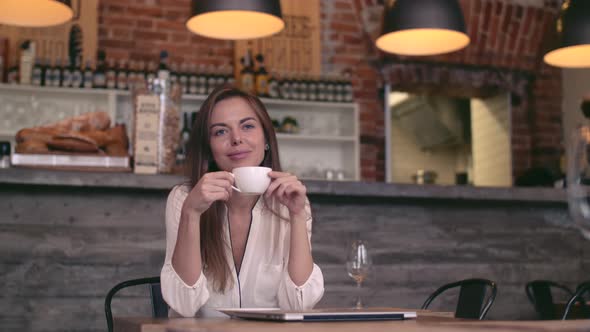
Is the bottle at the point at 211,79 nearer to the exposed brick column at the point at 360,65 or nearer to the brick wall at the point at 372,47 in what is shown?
the brick wall at the point at 372,47

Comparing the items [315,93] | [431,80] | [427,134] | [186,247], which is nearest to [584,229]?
[186,247]

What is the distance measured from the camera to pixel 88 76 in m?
4.27

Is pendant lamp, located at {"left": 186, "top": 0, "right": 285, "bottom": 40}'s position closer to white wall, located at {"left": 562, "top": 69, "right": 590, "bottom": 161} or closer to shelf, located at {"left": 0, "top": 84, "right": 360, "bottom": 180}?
shelf, located at {"left": 0, "top": 84, "right": 360, "bottom": 180}

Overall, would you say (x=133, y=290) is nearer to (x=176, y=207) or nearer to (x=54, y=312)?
(x=54, y=312)

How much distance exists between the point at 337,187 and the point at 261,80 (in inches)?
86.3

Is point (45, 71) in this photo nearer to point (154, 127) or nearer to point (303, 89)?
point (303, 89)

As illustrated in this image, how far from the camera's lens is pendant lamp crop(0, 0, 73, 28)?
8.48 ft

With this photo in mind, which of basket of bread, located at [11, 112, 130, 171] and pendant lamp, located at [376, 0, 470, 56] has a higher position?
pendant lamp, located at [376, 0, 470, 56]

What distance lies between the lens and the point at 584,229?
82cm

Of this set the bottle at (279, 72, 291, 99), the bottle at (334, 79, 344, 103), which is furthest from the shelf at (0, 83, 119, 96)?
the bottle at (334, 79, 344, 103)

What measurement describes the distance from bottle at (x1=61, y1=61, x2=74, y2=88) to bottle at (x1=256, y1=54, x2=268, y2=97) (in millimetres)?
1202

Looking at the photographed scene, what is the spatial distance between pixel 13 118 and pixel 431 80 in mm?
2933

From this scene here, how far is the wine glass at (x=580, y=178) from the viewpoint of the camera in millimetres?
791

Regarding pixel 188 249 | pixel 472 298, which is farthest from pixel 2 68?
pixel 472 298
